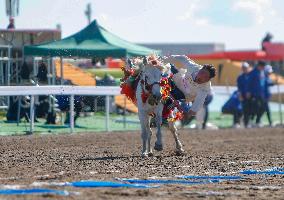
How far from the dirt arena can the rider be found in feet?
2.87

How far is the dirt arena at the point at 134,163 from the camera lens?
392 inches

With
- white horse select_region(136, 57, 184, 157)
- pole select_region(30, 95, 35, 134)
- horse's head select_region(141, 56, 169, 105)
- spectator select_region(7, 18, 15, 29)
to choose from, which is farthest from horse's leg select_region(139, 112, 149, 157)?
spectator select_region(7, 18, 15, 29)

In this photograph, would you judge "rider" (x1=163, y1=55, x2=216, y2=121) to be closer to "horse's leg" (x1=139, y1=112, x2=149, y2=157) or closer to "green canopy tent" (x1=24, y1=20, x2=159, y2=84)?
"horse's leg" (x1=139, y1=112, x2=149, y2=157)

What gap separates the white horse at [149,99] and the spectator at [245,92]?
13.7 m

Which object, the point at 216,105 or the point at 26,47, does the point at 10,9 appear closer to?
the point at 26,47

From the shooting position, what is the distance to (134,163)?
13.7 meters

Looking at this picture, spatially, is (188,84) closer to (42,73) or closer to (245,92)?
(42,73)

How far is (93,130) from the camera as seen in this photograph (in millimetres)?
23844

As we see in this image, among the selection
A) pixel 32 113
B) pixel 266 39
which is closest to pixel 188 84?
pixel 32 113

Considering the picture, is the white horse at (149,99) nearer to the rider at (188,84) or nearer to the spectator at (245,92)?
the rider at (188,84)

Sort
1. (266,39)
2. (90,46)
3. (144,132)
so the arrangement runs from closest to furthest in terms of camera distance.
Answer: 1. (144,132)
2. (90,46)
3. (266,39)

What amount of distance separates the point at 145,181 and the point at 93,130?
42.7ft

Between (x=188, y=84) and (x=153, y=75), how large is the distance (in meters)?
1.23

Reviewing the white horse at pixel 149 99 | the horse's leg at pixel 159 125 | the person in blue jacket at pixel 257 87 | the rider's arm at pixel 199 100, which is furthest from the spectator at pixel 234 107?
the horse's leg at pixel 159 125
